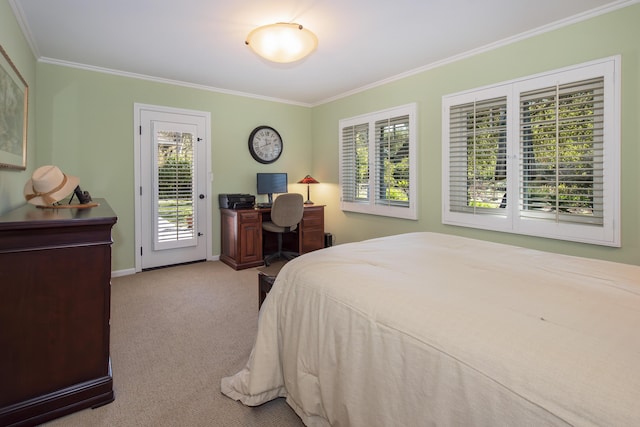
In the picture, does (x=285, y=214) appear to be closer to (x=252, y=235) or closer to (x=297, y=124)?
(x=252, y=235)

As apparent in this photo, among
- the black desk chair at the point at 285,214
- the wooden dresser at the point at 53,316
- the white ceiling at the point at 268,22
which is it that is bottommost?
the wooden dresser at the point at 53,316

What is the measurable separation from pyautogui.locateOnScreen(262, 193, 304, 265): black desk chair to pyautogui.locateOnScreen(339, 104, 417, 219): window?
821 mm

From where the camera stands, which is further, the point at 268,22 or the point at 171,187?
the point at 171,187

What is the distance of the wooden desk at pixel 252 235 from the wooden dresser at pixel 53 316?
2.45 meters

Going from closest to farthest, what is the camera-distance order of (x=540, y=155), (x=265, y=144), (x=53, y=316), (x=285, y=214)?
1. (x=53, y=316)
2. (x=540, y=155)
3. (x=285, y=214)
4. (x=265, y=144)

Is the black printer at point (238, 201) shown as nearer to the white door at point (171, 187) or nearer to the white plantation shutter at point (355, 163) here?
the white door at point (171, 187)

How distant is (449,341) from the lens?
3.01ft

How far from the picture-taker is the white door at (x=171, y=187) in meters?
4.01

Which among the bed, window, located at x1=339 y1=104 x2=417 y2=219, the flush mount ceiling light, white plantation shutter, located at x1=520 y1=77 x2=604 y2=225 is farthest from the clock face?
the bed

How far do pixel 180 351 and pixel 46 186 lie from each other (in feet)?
4.37

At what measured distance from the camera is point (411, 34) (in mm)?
2850

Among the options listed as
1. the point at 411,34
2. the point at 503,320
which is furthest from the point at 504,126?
the point at 503,320

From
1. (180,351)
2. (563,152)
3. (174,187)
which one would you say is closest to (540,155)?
(563,152)

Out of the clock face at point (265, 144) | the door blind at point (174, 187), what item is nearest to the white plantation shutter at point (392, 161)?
the clock face at point (265, 144)
